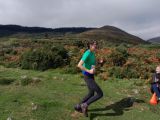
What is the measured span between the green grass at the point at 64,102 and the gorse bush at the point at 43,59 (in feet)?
18.4

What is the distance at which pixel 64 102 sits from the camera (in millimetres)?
12406

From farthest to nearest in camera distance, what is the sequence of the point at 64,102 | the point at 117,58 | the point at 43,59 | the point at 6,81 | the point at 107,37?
1. the point at 107,37
2. the point at 43,59
3. the point at 117,58
4. the point at 6,81
5. the point at 64,102

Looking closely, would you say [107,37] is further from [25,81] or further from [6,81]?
[25,81]

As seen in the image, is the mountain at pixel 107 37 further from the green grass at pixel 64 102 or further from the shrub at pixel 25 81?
the green grass at pixel 64 102

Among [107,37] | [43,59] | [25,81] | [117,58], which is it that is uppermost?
[117,58]

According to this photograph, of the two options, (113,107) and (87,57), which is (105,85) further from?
(87,57)

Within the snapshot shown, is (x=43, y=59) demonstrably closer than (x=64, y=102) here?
No

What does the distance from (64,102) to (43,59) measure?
9777 mm

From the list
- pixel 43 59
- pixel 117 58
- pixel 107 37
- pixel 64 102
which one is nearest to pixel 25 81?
pixel 64 102

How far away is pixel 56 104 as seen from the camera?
12.1 m

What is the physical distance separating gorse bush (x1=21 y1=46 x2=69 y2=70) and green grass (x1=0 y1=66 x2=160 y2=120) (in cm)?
559

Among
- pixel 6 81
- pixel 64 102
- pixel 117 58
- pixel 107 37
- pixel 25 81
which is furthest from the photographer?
pixel 107 37

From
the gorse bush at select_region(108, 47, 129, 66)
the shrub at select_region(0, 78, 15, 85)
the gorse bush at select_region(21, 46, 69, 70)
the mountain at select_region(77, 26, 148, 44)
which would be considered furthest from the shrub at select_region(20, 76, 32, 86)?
the mountain at select_region(77, 26, 148, 44)

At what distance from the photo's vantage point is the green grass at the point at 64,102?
11280 mm
